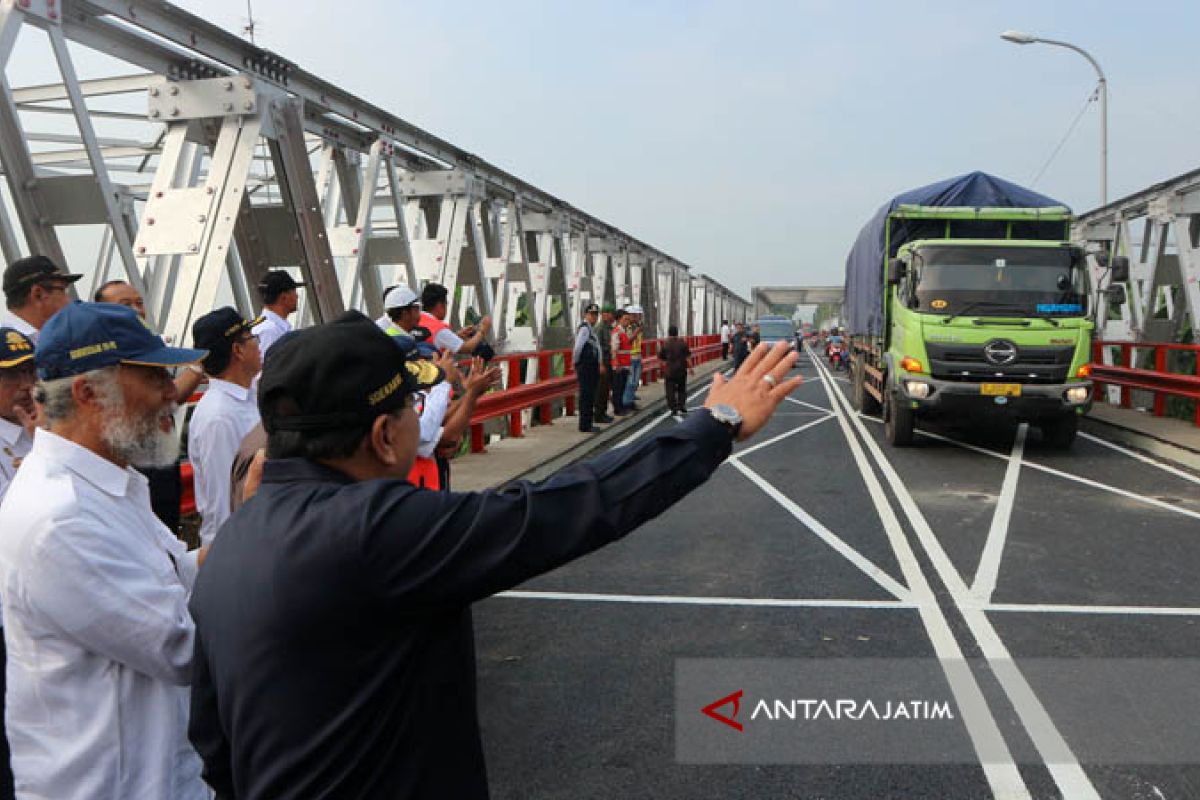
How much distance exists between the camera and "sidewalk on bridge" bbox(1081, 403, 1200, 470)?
36.2 ft

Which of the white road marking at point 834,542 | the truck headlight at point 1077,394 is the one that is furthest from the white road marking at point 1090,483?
the white road marking at point 834,542

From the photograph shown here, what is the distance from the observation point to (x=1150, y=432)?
40.1 ft

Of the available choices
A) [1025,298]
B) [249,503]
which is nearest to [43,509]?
[249,503]

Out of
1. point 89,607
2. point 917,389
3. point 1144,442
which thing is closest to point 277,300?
point 89,607

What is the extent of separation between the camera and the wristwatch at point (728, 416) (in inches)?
66.4

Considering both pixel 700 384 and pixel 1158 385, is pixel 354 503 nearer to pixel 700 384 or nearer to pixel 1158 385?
pixel 1158 385

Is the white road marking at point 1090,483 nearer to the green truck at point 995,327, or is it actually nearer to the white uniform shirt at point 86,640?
the green truck at point 995,327

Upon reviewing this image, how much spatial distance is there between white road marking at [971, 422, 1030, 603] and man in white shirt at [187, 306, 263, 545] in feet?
14.4

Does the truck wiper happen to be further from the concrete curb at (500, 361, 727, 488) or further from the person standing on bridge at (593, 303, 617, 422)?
the person standing on bridge at (593, 303, 617, 422)

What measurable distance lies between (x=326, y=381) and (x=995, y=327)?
36.9 feet

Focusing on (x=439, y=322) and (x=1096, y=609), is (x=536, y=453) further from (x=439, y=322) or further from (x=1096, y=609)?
(x=1096, y=609)

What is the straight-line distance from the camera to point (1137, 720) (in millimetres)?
3828

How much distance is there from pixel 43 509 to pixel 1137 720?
4.13 metres

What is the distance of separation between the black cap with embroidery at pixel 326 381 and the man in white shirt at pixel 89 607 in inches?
23.1
